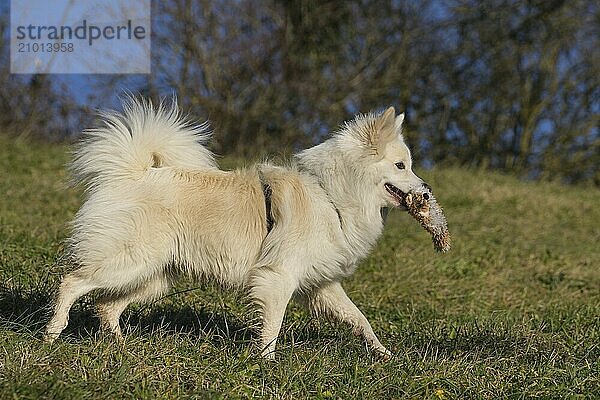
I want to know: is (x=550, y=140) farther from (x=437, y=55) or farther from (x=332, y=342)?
(x=332, y=342)

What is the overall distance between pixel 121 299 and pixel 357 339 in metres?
1.50

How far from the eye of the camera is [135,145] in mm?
4762

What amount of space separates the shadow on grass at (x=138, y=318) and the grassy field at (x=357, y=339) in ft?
0.05

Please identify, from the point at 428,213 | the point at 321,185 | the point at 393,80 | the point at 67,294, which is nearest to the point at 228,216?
the point at 321,185

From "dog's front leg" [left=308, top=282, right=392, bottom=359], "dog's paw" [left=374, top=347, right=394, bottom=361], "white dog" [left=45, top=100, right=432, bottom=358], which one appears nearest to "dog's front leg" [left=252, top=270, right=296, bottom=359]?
"white dog" [left=45, top=100, right=432, bottom=358]

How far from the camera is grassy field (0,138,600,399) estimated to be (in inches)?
147

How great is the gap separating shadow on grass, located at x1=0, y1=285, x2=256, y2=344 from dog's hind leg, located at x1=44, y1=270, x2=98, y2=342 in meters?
0.16

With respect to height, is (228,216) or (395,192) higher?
(395,192)

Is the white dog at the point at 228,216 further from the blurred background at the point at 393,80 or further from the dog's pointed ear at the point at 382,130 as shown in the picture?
the blurred background at the point at 393,80

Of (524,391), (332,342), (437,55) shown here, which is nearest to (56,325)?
(332,342)

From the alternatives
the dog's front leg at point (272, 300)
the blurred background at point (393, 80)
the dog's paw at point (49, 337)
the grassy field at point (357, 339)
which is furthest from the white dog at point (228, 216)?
the blurred background at point (393, 80)

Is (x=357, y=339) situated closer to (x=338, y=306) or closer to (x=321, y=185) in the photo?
(x=338, y=306)

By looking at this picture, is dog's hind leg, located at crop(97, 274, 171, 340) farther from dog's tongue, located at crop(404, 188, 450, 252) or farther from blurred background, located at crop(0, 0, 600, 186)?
blurred background, located at crop(0, 0, 600, 186)

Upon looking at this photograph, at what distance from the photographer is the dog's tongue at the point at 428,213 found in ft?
15.5
